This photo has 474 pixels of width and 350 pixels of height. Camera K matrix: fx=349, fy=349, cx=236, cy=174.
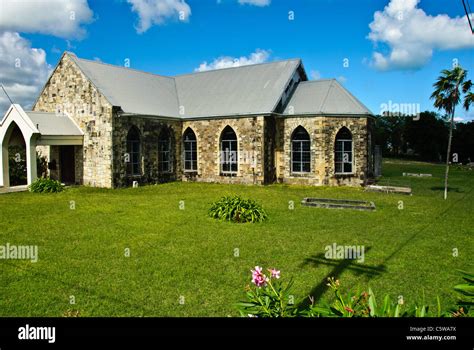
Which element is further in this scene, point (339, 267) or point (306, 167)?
point (306, 167)

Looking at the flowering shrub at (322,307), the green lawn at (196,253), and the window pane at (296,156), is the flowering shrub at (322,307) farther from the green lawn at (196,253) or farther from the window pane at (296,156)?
the window pane at (296,156)

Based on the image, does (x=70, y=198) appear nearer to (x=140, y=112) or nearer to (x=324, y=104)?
(x=140, y=112)

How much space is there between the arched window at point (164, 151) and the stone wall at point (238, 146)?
162cm

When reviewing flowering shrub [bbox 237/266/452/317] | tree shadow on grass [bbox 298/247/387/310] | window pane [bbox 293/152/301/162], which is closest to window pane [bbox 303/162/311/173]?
window pane [bbox 293/152/301/162]

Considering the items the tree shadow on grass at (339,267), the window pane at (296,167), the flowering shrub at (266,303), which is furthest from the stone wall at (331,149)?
the flowering shrub at (266,303)

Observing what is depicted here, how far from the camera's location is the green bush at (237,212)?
474 inches

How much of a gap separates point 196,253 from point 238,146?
1620 cm

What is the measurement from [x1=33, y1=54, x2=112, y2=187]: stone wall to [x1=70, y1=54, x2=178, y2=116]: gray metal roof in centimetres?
61

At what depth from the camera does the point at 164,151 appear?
2548 cm

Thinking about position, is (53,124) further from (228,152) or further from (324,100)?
(324,100)

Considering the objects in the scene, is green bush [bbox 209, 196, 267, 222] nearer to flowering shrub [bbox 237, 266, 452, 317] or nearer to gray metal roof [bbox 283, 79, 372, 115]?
flowering shrub [bbox 237, 266, 452, 317]

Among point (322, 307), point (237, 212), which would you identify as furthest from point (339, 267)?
point (237, 212)

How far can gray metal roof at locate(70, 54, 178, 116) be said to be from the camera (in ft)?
73.5

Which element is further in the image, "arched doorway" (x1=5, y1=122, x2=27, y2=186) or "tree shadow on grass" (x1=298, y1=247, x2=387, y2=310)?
"arched doorway" (x1=5, y1=122, x2=27, y2=186)
